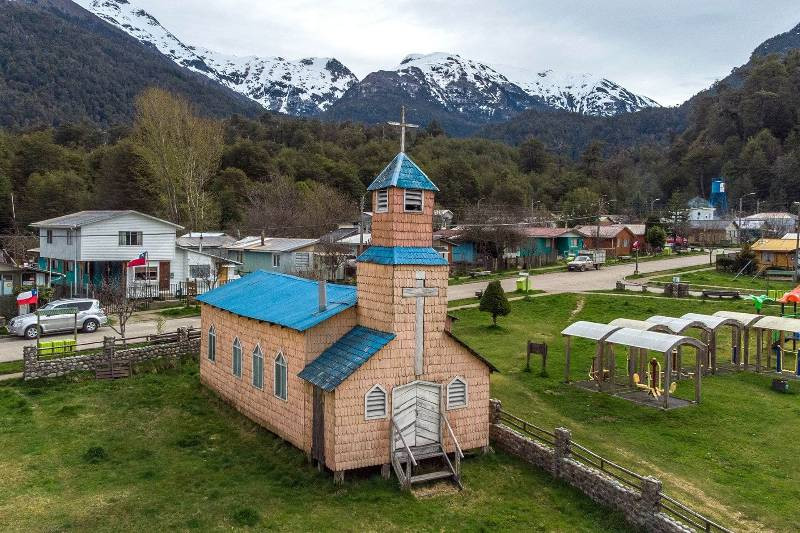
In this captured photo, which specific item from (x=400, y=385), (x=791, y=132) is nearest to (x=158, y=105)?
(x=400, y=385)

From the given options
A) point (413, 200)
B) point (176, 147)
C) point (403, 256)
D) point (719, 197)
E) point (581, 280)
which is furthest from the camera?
point (719, 197)

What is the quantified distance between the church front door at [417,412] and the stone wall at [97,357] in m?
14.0

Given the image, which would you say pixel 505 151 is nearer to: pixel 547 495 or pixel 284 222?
pixel 284 222

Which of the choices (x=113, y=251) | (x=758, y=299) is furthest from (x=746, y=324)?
(x=113, y=251)

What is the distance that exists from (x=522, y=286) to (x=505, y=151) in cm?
8634

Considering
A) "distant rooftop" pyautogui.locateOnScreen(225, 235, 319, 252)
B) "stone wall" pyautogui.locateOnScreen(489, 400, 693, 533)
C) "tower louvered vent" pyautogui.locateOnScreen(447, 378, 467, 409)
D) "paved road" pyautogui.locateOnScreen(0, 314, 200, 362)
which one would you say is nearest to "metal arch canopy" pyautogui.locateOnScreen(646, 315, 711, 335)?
"stone wall" pyautogui.locateOnScreen(489, 400, 693, 533)

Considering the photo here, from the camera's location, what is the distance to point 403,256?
53.6 feet

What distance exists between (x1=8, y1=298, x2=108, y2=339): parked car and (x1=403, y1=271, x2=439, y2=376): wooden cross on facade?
67.4ft

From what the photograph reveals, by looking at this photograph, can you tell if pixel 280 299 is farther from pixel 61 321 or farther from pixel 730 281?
pixel 730 281

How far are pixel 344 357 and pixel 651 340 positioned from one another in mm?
11516

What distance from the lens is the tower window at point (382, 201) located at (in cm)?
1711

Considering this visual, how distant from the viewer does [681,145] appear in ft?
425

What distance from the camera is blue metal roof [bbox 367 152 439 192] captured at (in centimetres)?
1681

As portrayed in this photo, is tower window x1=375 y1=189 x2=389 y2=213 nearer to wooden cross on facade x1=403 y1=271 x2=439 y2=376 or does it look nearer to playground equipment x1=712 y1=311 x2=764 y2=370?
wooden cross on facade x1=403 y1=271 x2=439 y2=376
